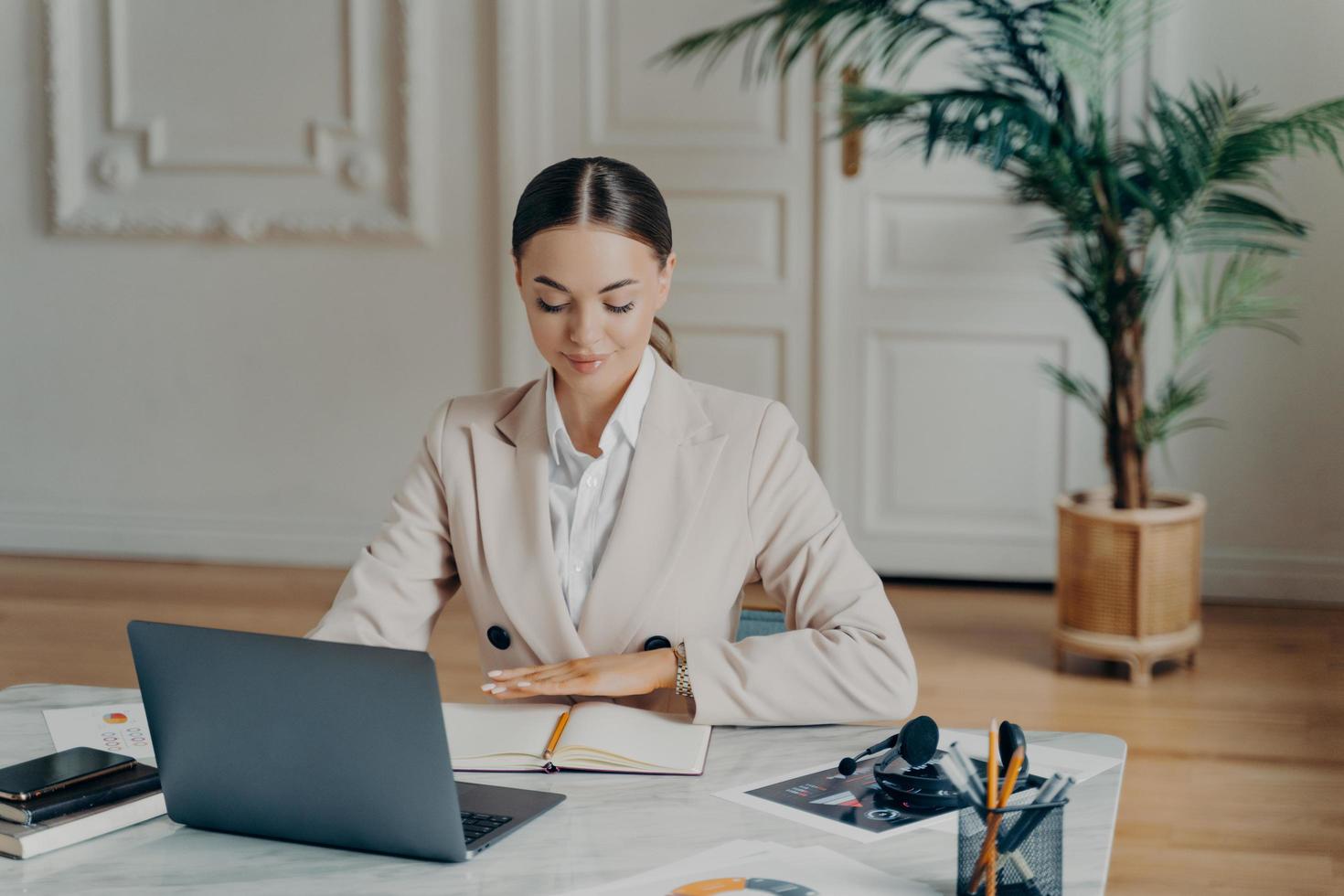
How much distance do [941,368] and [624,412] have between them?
2882 millimetres

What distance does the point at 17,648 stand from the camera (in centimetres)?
405

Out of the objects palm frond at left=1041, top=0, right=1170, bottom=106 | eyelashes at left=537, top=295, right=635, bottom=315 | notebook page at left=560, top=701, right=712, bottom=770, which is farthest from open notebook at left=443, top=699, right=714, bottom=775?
palm frond at left=1041, top=0, right=1170, bottom=106

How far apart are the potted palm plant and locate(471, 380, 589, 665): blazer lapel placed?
1931 millimetres

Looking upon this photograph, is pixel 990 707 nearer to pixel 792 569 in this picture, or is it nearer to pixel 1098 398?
pixel 1098 398

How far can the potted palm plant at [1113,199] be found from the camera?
12.0 feet

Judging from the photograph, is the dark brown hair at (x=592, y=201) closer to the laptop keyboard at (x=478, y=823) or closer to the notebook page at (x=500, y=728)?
the notebook page at (x=500, y=728)

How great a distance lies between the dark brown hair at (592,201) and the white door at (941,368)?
2786mm

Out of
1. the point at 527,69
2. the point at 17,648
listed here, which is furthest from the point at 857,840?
the point at 527,69

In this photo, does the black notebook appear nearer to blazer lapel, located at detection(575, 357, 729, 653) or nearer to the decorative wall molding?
blazer lapel, located at detection(575, 357, 729, 653)

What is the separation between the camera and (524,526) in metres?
1.87

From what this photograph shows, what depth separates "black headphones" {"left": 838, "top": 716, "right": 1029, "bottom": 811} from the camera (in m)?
1.44

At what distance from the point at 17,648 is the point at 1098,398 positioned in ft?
9.29

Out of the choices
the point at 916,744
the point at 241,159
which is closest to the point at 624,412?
the point at 916,744

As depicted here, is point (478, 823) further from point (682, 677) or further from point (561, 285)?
point (561, 285)
